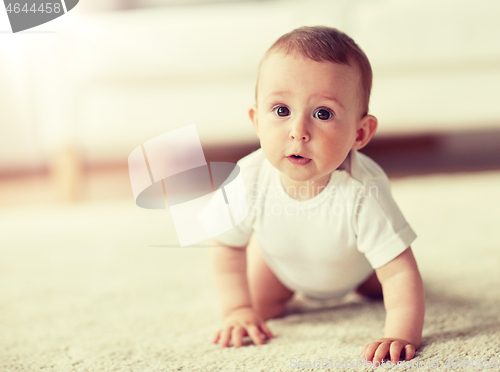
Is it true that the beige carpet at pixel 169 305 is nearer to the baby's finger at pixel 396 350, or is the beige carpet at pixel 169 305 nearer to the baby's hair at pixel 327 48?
the baby's finger at pixel 396 350

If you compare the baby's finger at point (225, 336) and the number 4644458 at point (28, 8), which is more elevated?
the number 4644458 at point (28, 8)

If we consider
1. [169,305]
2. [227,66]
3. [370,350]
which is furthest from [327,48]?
[227,66]

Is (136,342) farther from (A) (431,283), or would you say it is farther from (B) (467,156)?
(B) (467,156)

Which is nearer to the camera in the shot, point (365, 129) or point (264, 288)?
point (365, 129)

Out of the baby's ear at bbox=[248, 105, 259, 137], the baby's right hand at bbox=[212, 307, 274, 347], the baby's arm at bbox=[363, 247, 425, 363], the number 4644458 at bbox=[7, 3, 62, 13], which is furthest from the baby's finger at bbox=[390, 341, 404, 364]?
the number 4644458 at bbox=[7, 3, 62, 13]

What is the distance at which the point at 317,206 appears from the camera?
49cm

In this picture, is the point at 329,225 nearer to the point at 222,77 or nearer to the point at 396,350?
the point at 396,350

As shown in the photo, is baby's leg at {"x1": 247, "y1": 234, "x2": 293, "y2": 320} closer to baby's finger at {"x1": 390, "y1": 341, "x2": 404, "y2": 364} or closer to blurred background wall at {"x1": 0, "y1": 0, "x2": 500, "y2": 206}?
baby's finger at {"x1": 390, "y1": 341, "x2": 404, "y2": 364}

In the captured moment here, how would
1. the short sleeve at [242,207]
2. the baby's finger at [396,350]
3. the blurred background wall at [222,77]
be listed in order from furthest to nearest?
the blurred background wall at [222,77]
the short sleeve at [242,207]
the baby's finger at [396,350]

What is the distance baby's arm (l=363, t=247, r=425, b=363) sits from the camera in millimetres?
419

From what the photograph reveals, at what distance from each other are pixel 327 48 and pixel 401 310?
25cm

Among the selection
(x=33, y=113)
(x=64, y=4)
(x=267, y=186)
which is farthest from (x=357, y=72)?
(x=33, y=113)

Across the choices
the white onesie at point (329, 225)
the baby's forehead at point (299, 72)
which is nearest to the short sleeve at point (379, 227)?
the white onesie at point (329, 225)

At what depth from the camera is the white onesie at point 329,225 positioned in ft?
1.55
